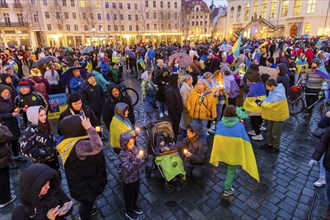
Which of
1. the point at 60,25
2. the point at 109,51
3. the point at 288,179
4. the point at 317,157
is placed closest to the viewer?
the point at 317,157

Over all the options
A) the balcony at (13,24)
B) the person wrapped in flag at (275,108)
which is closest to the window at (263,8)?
the balcony at (13,24)

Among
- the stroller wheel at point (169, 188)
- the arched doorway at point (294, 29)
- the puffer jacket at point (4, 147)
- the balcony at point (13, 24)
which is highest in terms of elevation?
the balcony at point (13, 24)

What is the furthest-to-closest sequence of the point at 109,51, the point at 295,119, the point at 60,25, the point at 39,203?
1. the point at 60,25
2. the point at 109,51
3. the point at 295,119
4. the point at 39,203

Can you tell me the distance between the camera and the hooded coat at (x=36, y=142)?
3461mm

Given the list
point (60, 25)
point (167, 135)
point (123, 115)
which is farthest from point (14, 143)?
point (60, 25)

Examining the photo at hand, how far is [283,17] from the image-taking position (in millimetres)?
50125

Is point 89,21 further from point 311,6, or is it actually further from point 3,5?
point 311,6

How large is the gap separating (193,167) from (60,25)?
187 ft

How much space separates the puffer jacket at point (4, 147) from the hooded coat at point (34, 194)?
2.04 m

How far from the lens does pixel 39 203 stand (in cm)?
225

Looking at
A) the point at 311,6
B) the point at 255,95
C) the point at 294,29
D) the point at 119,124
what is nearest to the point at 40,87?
the point at 119,124

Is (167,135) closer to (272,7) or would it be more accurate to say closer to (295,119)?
(295,119)

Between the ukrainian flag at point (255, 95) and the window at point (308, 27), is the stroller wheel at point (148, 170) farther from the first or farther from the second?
the window at point (308, 27)

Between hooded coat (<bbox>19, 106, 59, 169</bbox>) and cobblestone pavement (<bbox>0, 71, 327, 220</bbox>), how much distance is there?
118 cm
